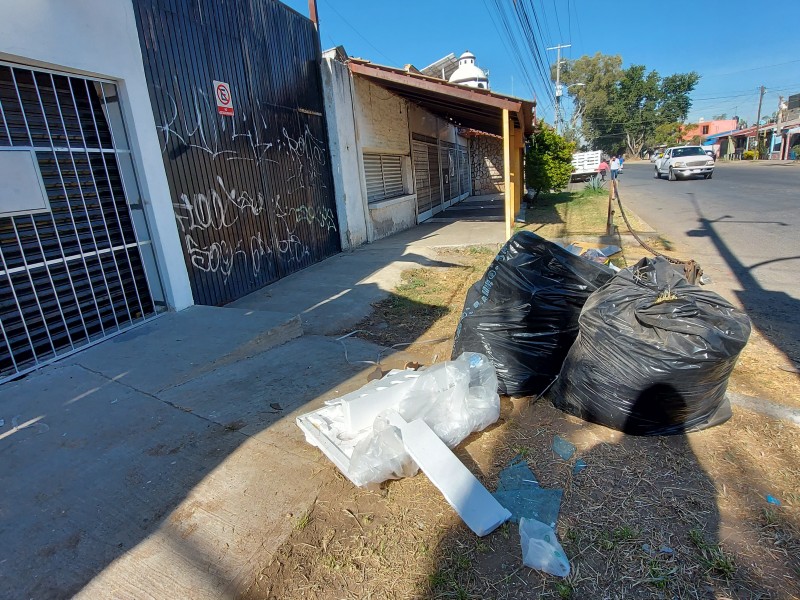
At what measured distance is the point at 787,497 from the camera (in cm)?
197

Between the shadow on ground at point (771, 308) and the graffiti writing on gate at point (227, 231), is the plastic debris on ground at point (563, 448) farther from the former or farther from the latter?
the graffiti writing on gate at point (227, 231)

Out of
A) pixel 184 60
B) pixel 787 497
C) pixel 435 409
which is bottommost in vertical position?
pixel 787 497

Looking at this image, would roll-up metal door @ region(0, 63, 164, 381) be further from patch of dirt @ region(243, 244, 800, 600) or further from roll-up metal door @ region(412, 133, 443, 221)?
roll-up metal door @ region(412, 133, 443, 221)

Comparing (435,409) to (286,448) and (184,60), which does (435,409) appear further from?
(184,60)

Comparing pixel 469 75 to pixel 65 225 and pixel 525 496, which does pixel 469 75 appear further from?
pixel 525 496

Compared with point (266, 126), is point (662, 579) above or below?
below

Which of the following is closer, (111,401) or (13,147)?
(111,401)

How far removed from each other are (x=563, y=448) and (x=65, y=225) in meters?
4.23

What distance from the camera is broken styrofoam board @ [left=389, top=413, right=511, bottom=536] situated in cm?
190

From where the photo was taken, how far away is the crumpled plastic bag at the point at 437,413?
209 centimetres

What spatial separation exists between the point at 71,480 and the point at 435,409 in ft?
6.12

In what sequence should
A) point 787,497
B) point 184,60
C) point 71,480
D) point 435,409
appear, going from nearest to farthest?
point 787,497 → point 71,480 → point 435,409 → point 184,60

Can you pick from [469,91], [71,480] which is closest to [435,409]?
[71,480]

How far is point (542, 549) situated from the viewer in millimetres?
1759
